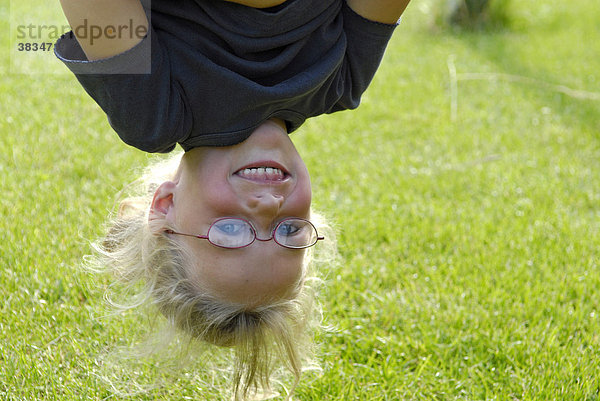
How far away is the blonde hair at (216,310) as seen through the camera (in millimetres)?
1975

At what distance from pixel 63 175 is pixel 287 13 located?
2051 mm

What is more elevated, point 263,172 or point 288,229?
point 263,172

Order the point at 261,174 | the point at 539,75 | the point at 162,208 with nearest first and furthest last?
the point at 261,174, the point at 162,208, the point at 539,75

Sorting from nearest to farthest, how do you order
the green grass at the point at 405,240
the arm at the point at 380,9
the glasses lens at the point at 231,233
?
1. the glasses lens at the point at 231,233
2. the arm at the point at 380,9
3. the green grass at the point at 405,240

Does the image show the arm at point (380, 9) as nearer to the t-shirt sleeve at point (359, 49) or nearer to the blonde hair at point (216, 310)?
the t-shirt sleeve at point (359, 49)

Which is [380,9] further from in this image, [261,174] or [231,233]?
[231,233]

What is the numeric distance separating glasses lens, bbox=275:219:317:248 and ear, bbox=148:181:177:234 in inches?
13.4

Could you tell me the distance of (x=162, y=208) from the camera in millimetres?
2086

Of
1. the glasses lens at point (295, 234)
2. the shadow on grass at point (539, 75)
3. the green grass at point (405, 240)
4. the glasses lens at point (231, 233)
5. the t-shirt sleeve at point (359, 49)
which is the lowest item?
the shadow on grass at point (539, 75)

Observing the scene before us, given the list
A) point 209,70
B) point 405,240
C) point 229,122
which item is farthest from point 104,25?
point 405,240

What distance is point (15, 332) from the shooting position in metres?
2.46

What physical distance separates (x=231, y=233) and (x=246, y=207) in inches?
3.2

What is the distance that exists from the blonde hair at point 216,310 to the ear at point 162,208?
35 mm

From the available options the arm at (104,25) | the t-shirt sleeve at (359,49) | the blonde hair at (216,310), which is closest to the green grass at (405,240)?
the blonde hair at (216,310)
